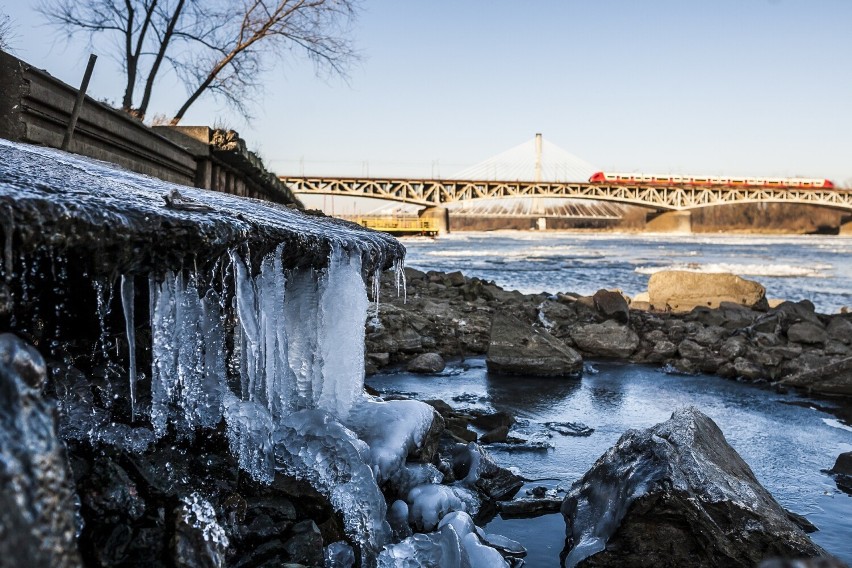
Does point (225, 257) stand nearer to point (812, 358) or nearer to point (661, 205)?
point (812, 358)

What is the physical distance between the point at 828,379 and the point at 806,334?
267 centimetres

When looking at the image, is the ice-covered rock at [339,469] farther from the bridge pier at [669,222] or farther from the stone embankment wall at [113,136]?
the bridge pier at [669,222]

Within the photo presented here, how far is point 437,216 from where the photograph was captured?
72.0 metres

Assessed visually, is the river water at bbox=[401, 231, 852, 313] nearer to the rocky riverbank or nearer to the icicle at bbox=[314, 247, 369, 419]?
the rocky riverbank

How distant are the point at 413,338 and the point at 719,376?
13.2 ft

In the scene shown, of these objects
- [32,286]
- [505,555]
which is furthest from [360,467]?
[32,286]

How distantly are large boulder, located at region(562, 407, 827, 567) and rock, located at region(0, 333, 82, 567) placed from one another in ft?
8.99

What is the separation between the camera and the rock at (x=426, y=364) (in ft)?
28.7

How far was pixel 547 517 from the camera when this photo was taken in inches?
170

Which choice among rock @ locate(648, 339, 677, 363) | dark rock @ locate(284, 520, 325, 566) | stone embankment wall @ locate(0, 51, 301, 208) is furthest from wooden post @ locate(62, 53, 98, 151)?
rock @ locate(648, 339, 677, 363)

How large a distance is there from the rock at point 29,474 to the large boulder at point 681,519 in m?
2.74

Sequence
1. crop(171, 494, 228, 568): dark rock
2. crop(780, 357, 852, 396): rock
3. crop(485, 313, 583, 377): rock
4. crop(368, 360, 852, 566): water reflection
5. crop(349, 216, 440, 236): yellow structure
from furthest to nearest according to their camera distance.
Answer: crop(349, 216, 440, 236): yellow structure, crop(485, 313, 583, 377): rock, crop(780, 357, 852, 396): rock, crop(368, 360, 852, 566): water reflection, crop(171, 494, 228, 568): dark rock

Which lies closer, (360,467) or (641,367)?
(360,467)

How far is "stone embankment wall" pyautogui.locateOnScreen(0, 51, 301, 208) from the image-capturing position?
5.15m
